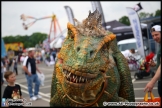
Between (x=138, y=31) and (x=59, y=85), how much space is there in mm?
8864

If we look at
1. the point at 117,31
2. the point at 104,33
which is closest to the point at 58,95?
the point at 104,33

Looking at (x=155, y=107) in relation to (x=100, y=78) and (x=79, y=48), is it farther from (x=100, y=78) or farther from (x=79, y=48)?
(x=79, y=48)

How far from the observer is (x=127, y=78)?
10.7ft

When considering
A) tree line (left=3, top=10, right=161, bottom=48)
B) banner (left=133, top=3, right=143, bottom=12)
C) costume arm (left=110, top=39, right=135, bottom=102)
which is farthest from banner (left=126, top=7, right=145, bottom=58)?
costume arm (left=110, top=39, right=135, bottom=102)

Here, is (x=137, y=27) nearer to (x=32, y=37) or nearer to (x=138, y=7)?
(x=138, y=7)

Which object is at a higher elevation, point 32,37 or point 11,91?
point 32,37

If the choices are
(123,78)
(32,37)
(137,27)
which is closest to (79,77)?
(123,78)

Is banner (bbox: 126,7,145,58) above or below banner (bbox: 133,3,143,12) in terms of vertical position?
below

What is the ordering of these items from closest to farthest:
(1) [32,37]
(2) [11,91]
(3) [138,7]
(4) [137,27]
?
(2) [11,91] < (3) [138,7] < (4) [137,27] < (1) [32,37]

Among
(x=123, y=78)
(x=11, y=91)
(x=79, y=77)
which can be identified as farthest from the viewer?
(x=11, y=91)

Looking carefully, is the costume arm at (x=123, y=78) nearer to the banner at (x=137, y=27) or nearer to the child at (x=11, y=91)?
the child at (x=11, y=91)

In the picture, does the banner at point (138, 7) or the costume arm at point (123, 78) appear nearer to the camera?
the costume arm at point (123, 78)

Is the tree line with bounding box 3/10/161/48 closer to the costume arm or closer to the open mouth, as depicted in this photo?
the costume arm

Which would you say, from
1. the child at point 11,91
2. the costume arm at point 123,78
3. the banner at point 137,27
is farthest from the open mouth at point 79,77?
the banner at point 137,27
